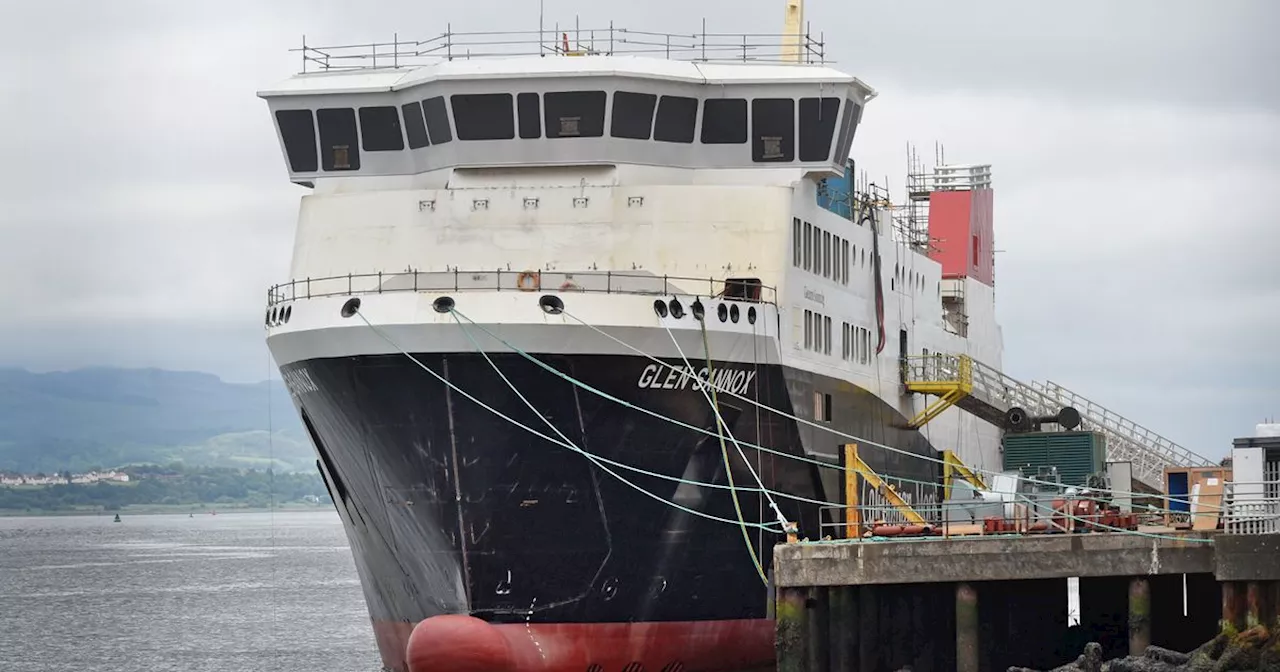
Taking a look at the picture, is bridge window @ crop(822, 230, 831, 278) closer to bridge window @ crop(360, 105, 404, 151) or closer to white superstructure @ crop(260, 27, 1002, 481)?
white superstructure @ crop(260, 27, 1002, 481)

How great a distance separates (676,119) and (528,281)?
3559 mm

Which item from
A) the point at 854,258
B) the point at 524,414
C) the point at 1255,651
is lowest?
the point at 1255,651

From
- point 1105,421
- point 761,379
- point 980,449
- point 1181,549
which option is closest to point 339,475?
point 761,379

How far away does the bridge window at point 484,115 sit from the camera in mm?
31812

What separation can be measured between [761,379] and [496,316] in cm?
424

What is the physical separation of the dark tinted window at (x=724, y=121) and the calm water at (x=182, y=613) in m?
18.1

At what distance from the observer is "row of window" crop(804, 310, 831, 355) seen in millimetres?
32875

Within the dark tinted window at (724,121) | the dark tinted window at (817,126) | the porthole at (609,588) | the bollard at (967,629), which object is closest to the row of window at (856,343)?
the dark tinted window at (817,126)

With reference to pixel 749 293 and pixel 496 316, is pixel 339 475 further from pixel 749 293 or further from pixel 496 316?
pixel 749 293

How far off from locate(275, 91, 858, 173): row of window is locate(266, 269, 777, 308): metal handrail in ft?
7.29

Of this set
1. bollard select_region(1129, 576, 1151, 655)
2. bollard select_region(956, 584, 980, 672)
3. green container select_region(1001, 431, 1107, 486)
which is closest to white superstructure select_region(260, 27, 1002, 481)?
bollard select_region(956, 584, 980, 672)

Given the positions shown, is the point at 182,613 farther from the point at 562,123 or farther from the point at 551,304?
the point at 551,304

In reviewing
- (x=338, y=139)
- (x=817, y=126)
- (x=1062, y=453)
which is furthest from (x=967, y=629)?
(x=1062, y=453)

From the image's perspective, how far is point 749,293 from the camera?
103 ft
